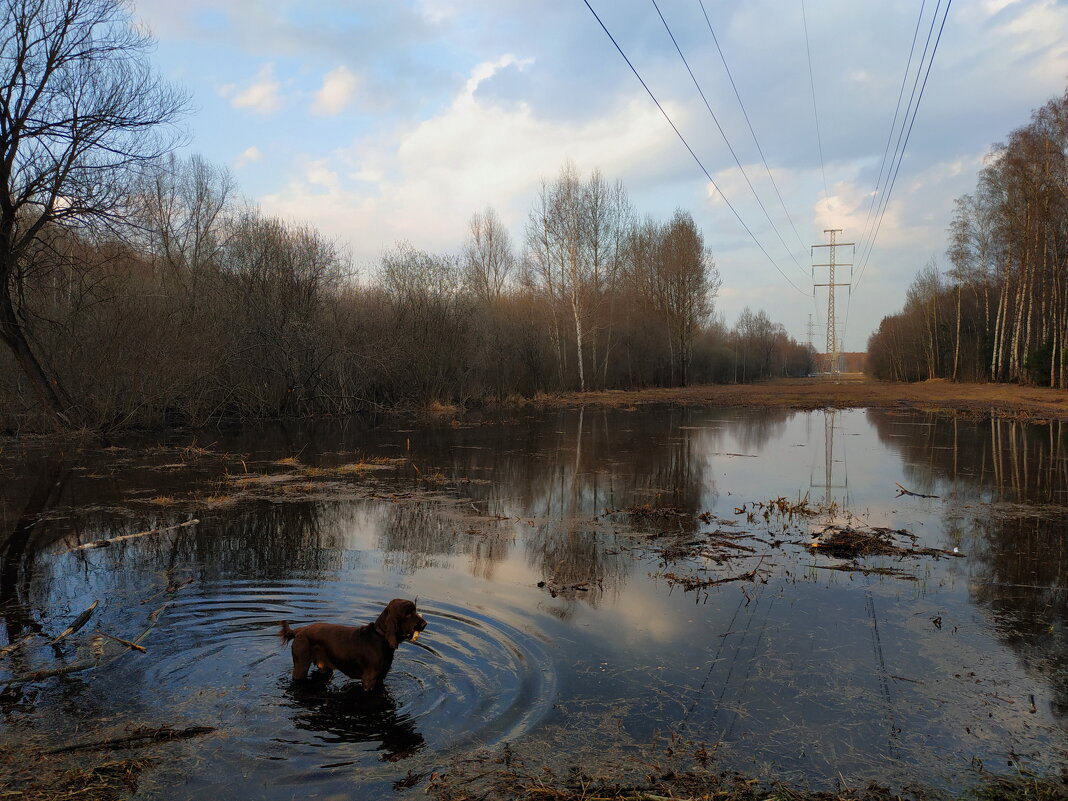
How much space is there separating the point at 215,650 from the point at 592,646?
8.90ft

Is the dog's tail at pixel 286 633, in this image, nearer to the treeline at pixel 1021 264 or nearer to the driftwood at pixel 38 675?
the driftwood at pixel 38 675

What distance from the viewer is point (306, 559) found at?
7578mm

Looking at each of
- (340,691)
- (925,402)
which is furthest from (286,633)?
(925,402)

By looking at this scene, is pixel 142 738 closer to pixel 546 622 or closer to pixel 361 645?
pixel 361 645

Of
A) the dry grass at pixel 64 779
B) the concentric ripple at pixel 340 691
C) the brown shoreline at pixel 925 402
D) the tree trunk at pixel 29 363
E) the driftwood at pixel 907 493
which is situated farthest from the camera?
the brown shoreline at pixel 925 402

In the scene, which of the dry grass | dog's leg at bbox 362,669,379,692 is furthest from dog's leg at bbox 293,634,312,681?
the dry grass

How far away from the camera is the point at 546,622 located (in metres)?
5.69

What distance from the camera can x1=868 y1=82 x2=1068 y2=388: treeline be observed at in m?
34.0

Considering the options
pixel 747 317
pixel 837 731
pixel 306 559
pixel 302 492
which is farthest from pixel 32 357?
pixel 747 317

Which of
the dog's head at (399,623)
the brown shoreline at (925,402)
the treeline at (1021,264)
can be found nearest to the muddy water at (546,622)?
the dog's head at (399,623)

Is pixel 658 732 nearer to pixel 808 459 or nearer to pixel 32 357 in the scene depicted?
pixel 808 459

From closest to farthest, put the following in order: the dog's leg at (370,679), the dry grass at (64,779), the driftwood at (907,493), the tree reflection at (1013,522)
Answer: the dry grass at (64,779) < the dog's leg at (370,679) < the tree reflection at (1013,522) < the driftwood at (907,493)

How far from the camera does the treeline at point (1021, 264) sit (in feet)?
112

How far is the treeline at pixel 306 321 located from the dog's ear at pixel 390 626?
17.5m
